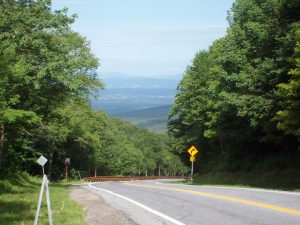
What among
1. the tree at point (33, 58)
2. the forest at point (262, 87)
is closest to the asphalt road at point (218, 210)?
the forest at point (262, 87)

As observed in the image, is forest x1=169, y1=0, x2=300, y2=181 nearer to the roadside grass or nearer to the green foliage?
the green foliage

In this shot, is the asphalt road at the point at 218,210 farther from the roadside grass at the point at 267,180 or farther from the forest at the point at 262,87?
the forest at the point at 262,87

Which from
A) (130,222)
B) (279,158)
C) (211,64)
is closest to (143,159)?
(211,64)

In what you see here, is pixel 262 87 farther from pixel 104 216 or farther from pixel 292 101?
pixel 104 216

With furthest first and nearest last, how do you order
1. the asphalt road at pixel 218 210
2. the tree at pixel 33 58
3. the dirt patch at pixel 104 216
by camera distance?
the tree at pixel 33 58 < the dirt patch at pixel 104 216 < the asphalt road at pixel 218 210

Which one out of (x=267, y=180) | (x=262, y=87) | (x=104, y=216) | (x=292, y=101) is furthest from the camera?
(x=267, y=180)

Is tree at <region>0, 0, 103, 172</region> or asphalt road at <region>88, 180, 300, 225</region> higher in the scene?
tree at <region>0, 0, 103, 172</region>

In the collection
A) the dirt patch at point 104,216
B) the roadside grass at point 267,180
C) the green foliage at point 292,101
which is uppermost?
the green foliage at point 292,101

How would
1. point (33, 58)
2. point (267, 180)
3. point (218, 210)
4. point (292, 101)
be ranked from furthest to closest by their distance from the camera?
point (267, 180), point (33, 58), point (292, 101), point (218, 210)

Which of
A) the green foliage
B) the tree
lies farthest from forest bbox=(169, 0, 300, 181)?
the tree

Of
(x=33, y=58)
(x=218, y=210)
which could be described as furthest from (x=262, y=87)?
(x=218, y=210)

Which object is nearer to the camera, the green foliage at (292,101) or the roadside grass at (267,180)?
the green foliage at (292,101)

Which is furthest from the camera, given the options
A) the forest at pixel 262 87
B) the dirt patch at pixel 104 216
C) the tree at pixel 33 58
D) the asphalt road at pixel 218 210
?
the forest at pixel 262 87

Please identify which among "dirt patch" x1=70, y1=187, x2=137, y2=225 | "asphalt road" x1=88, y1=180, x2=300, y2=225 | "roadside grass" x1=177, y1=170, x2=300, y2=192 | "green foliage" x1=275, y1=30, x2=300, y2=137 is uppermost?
"green foliage" x1=275, y1=30, x2=300, y2=137
